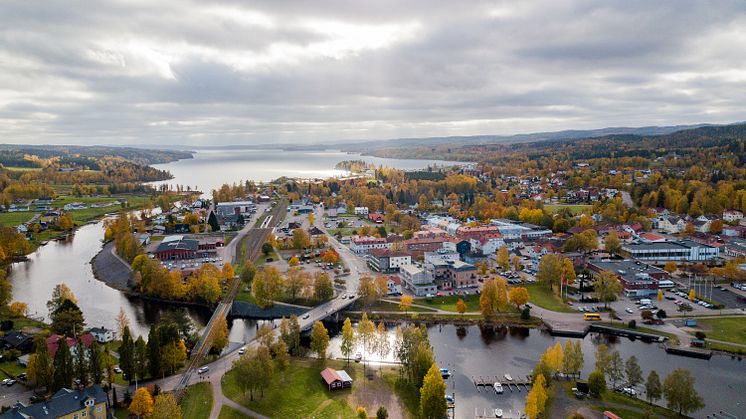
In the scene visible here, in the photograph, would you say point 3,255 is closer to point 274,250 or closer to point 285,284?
point 274,250

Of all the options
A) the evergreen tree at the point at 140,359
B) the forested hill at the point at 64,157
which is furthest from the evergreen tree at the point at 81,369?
the forested hill at the point at 64,157

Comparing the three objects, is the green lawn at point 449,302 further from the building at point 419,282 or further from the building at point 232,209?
the building at point 232,209

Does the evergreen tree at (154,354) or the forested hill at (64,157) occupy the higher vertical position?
the forested hill at (64,157)

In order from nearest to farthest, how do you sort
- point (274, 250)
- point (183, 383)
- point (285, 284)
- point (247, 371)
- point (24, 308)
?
point (247, 371), point (183, 383), point (24, 308), point (285, 284), point (274, 250)

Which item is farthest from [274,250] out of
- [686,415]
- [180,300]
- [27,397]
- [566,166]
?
[566,166]

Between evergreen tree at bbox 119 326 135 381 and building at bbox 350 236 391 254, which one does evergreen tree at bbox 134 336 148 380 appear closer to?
evergreen tree at bbox 119 326 135 381

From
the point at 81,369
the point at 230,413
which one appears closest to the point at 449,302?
the point at 230,413
